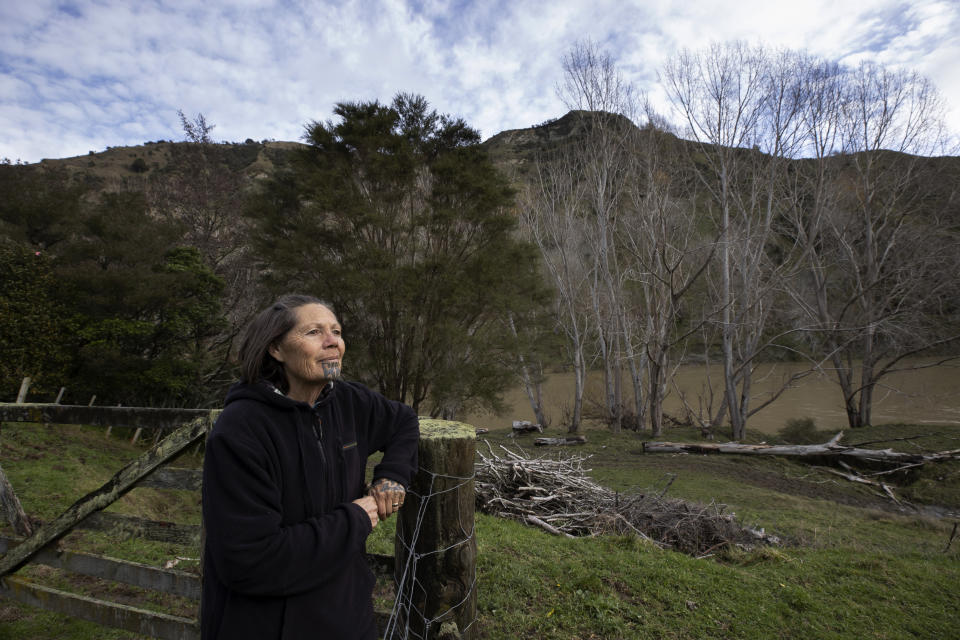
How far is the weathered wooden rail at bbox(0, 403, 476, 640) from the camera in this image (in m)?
1.83

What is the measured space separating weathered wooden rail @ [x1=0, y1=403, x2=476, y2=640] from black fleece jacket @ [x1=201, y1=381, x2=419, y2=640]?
1.06ft

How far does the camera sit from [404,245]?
13234 millimetres

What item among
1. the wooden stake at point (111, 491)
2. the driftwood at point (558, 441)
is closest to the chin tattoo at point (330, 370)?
the wooden stake at point (111, 491)

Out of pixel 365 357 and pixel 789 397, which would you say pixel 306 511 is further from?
pixel 789 397

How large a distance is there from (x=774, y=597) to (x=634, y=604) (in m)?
1.12

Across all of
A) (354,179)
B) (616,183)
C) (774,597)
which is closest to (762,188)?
(616,183)

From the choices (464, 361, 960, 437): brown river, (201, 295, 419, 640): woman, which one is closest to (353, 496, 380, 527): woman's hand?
(201, 295, 419, 640): woman

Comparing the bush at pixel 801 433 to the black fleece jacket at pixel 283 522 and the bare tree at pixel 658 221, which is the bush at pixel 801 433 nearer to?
the bare tree at pixel 658 221

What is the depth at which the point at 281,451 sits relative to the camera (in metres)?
1.31

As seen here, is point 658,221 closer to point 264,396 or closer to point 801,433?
point 801,433

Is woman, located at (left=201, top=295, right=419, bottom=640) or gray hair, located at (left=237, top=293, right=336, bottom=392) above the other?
gray hair, located at (left=237, top=293, right=336, bottom=392)

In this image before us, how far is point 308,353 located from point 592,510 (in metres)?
4.87

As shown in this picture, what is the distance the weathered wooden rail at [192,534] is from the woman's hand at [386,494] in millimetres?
290

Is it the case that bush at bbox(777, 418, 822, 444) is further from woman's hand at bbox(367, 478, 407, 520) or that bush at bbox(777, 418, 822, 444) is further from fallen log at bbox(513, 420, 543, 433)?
woman's hand at bbox(367, 478, 407, 520)
